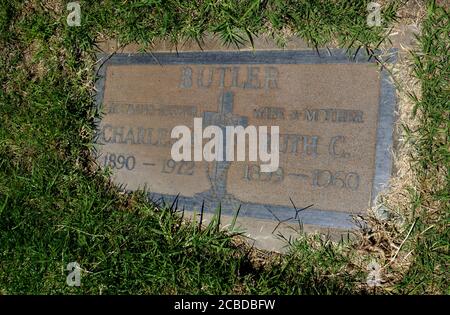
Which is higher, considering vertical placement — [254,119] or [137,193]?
[254,119]

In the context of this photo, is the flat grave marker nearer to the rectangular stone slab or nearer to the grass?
the rectangular stone slab

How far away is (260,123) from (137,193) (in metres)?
0.78

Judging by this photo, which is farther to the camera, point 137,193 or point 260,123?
point 137,193

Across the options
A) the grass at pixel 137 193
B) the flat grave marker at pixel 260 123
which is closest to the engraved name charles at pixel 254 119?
the flat grave marker at pixel 260 123

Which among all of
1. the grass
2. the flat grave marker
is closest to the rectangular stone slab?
the flat grave marker

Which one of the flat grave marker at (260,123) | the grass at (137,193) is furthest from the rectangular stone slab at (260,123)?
the grass at (137,193)

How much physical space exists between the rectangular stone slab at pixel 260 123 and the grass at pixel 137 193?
11 cm

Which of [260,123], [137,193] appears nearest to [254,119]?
[260,123]

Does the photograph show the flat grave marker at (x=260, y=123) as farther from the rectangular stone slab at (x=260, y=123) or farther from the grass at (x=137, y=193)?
the grass at (x=137, y=193)

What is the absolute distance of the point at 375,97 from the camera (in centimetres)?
267

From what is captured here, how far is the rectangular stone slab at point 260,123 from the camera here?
105 inches

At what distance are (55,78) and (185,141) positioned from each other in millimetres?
924

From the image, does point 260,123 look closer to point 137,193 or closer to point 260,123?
point 260,123

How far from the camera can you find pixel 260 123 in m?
2.84
